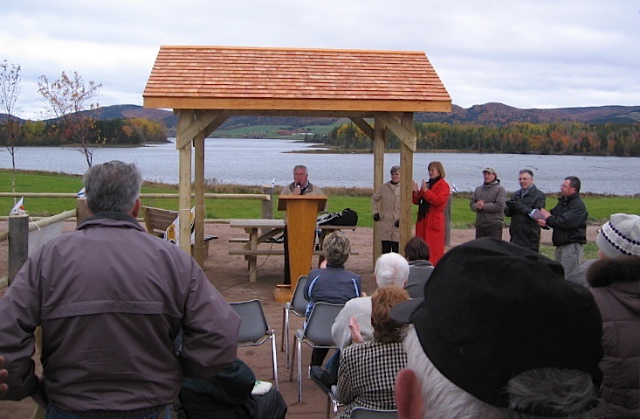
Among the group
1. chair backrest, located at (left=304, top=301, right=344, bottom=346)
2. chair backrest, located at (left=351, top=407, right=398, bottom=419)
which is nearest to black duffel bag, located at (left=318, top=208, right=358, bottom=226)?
chair backrest, located at (left=304, top=301, right=344, bottom=346)

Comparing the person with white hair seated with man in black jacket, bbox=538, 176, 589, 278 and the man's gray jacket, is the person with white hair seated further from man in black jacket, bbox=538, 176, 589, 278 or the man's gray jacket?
man in black jacket, bbox=538, 176, 589, 278

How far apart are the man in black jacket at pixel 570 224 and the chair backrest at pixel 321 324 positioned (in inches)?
157

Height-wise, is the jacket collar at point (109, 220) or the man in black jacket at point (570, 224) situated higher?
the jacket collar at point (109, 220)

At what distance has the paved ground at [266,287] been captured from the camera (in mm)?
5309

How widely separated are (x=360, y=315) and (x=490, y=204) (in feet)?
20.6

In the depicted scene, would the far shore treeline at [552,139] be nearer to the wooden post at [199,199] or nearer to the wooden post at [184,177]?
the wooden post at [199,199]

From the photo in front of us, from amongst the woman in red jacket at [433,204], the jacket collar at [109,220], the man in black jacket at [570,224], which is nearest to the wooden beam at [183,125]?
the woman in red jacket at [433,204]

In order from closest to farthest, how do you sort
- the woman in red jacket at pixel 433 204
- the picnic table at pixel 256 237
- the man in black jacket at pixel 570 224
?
the man in black jacket at pixel 570 224 < the woman in red jacket at pixel 433 204 < the picnic table at pixel 256 237

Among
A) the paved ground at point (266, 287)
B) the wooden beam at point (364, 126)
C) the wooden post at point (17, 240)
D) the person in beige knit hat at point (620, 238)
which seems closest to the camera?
the person in beige knit hat at point (620, 238)

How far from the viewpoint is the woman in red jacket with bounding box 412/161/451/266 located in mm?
9773

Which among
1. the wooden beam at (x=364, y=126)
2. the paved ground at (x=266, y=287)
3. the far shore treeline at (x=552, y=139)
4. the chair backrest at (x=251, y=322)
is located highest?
the far shore treeline at (x=552, y=139)

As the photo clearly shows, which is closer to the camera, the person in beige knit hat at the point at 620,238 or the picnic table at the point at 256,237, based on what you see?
the person in beige knit hat at the point at 620,238

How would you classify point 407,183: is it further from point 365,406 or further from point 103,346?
point 103,346

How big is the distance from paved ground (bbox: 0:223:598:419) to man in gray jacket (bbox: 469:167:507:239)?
181 centimetres
